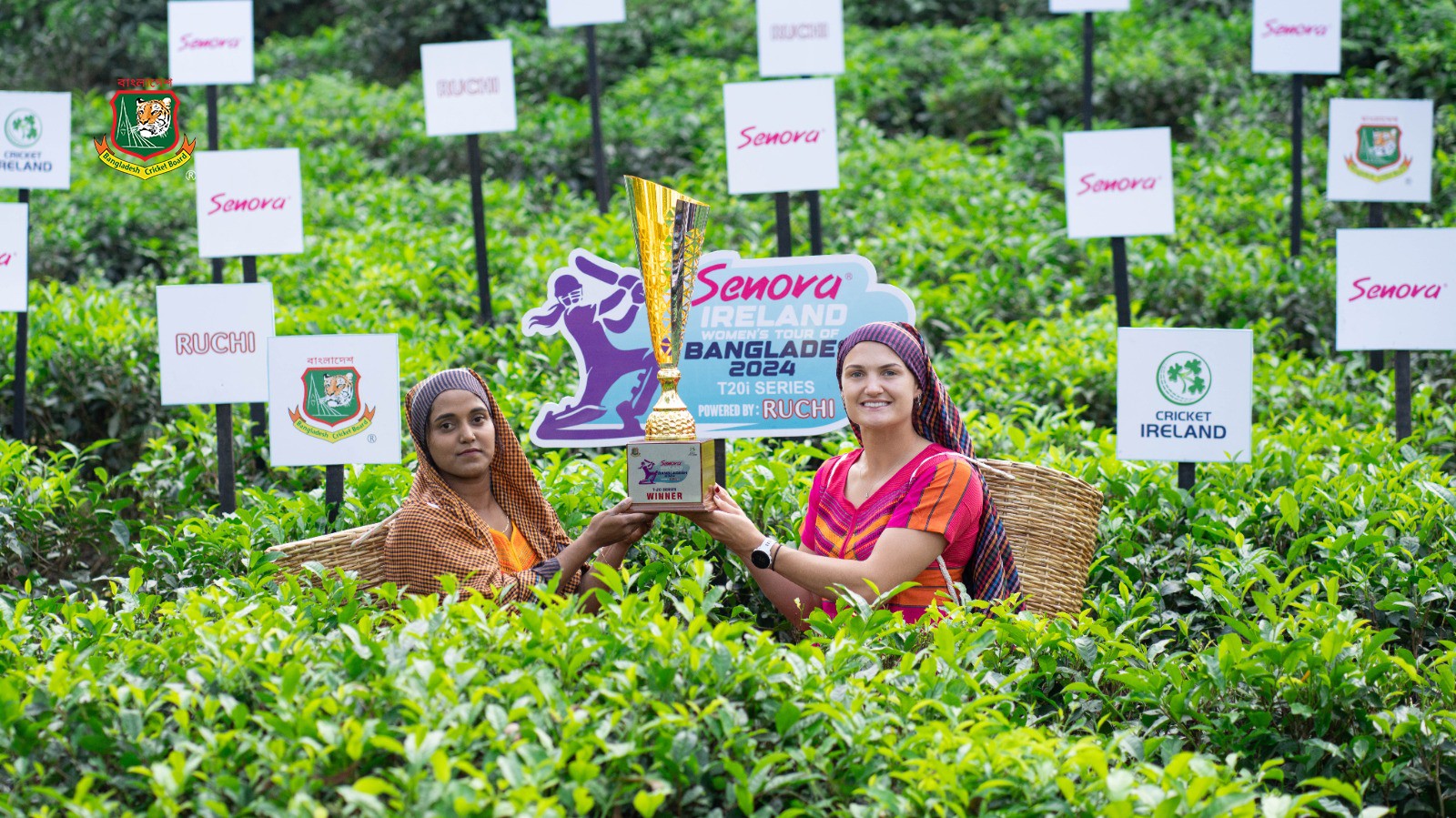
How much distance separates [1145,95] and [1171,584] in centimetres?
716

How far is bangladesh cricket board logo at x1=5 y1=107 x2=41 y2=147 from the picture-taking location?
516cm

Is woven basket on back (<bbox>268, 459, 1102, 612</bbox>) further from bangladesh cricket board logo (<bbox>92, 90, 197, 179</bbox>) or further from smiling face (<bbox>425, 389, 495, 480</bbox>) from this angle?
bangladesh cricket board logo (<bbox>92, 90, 197, 179</bbox>)

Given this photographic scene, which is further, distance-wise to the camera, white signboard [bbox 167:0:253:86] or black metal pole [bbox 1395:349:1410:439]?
white signboard [bbox 167:0:253:86]

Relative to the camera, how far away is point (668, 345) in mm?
3379

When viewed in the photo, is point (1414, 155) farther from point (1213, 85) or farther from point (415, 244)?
point (415, 244)

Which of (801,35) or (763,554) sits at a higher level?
(801,35)

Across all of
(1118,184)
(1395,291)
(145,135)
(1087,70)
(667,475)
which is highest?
(1087,70)

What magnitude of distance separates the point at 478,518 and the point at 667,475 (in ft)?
1.95

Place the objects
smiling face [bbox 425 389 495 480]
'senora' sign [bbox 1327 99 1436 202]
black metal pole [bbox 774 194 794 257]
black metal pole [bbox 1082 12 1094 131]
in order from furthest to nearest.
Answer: black metal pole [bbox 1082 12 1094 131] → 'senora' sign [bbox 1327 99 1436 202] → black metal pole [bbox 774 194 794 257] → smiling face [bbox 425 389 495 480]

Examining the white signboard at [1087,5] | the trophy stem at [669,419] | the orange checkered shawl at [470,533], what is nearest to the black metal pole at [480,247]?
the orange checkered shawl at [470,533]

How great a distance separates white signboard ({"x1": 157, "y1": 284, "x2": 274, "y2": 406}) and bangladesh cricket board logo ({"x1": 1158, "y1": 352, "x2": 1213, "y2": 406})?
2958 millimetres

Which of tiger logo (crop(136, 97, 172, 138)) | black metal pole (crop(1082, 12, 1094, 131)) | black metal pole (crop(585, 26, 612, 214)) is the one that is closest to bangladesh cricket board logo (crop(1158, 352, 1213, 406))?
tiger logo (crop(136, 97, 172, 138))

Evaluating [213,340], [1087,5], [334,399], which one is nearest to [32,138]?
[213,340]

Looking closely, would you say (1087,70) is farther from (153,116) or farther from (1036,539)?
(153,116)
